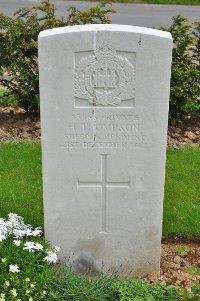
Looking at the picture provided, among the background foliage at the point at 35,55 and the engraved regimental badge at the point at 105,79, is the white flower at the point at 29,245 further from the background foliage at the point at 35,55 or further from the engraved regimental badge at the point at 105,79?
the background foliage at the point at 35,55

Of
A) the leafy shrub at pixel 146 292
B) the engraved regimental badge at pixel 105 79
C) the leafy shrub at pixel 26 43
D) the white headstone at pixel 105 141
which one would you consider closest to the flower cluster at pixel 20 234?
the white headstone at pixel 105 141

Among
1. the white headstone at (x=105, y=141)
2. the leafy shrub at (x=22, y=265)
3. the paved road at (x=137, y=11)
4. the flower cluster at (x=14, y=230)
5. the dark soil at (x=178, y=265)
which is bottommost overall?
the dark soil at (x=178, y=265)

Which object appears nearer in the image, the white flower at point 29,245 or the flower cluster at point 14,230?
the white flower at point 29,245

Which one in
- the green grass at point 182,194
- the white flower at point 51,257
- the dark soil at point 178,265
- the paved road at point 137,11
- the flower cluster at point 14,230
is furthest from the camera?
the paved road at point 137,11

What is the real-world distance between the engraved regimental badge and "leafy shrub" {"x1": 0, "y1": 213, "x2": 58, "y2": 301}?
1.06 m

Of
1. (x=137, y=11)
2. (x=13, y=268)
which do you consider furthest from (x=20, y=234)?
(x=137, y=11)

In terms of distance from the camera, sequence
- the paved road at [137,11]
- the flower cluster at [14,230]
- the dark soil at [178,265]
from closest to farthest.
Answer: the flower cluster at [14,230] → the dark soil at [178,265] → the paved road at [137,11]

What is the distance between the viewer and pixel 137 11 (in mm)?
18969

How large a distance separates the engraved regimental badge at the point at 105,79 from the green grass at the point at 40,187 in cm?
159

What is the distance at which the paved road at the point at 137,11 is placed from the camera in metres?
16.9

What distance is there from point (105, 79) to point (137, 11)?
629 inches

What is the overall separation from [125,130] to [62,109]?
465 mm

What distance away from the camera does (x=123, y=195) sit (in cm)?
396

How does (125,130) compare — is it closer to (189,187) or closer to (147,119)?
(147,119)
